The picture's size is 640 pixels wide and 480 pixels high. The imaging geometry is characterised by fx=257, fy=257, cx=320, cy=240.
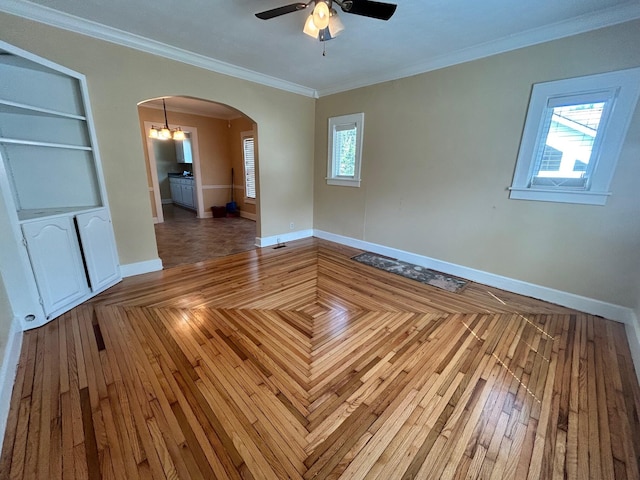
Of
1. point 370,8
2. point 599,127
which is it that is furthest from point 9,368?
point 599,127

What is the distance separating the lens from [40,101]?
255cm

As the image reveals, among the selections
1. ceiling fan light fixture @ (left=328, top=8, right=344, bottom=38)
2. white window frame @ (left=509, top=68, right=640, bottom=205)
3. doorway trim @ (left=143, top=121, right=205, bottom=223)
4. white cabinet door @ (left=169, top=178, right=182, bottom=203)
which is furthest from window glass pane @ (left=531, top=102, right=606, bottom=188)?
white cabinet door @ (left=169, top=178, right=182, bottom=203)

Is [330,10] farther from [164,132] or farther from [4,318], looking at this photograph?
[164,132]

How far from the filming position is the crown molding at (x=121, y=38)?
92.0 inches

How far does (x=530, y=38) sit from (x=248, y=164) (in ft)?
19.5

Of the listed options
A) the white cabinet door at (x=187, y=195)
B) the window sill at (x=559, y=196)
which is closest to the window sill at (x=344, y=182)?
the window sill at (x=559, y=196)

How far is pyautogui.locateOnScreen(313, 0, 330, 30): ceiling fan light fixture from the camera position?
1864 millimetres

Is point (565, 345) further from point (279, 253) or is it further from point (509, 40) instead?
point (279, 253)

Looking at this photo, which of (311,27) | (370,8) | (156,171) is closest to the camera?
(370,8)

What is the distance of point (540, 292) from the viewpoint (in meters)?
2.95

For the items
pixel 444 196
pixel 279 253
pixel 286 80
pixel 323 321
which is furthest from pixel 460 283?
pixel 286 80

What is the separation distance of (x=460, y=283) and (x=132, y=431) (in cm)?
351

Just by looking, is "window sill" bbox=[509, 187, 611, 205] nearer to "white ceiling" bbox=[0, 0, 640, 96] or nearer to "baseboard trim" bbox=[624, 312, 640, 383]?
"baseboard trim" bbox=[624, 312, 640, 383]

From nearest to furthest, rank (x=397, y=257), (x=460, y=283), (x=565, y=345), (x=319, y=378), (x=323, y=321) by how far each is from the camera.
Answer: (x=319, y=378), (x=565, y=345), (x=323, y=321), (x=460, y=283), (x=397, y=257)
